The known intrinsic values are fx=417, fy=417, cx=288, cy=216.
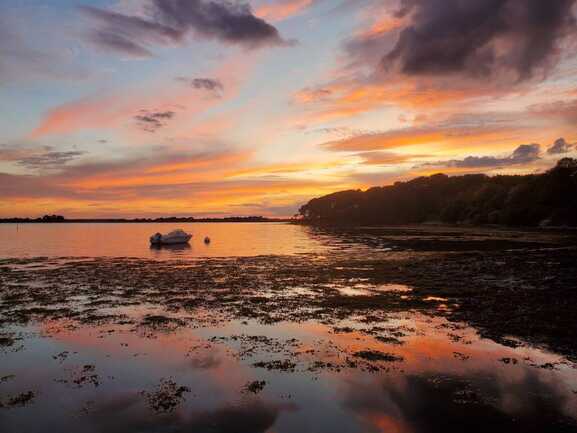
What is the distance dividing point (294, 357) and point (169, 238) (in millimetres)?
67916

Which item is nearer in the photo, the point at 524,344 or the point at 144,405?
the point at 144,405

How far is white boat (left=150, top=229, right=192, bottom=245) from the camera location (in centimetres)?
7538

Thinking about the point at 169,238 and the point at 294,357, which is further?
the point at 169,238

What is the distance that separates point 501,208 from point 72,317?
153 metres

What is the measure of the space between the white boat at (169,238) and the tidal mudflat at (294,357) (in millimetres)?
48178

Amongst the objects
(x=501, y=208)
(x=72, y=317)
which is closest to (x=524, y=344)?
(x=72, y=317)

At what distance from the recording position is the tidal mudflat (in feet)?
30.1

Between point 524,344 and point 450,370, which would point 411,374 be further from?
point 524,344

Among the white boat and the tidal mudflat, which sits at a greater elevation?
the white boat

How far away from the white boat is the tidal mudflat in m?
48.2

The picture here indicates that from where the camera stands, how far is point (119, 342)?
15195 mm

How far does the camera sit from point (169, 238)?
77.4 metres

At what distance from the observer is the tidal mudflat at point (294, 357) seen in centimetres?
918

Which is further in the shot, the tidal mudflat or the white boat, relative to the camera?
the white boat
